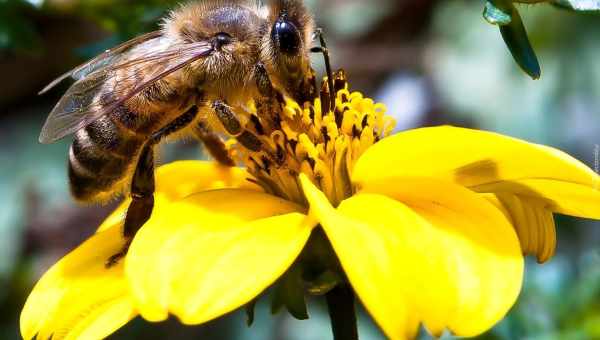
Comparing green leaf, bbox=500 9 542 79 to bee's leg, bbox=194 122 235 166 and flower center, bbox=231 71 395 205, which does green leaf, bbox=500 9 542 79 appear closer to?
flower center, bbox=231 71 395 205

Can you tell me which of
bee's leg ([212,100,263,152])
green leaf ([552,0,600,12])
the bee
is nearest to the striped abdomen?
the bee

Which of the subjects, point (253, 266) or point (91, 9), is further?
point (91, 9)

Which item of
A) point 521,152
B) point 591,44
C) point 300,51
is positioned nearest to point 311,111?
point 300,51

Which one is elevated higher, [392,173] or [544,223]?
[392,173]

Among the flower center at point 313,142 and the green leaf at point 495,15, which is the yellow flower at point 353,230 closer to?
the flower center at point 313,142

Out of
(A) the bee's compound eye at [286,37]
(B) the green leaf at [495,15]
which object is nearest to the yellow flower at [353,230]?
(A) the bee's compound eye at [286,37]

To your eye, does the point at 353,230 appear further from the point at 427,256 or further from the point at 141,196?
the point at 141,196

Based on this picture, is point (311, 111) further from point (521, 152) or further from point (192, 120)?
point (521, 152)
